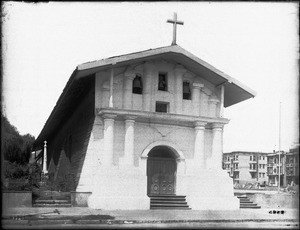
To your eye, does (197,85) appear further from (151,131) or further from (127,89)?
(127,89)

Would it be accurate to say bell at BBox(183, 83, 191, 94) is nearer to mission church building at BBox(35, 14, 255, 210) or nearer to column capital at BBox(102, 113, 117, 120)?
mission church building at BBox(35, 14, 255, 210)

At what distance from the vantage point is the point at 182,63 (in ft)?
77.2

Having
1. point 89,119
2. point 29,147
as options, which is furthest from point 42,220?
point 29,147

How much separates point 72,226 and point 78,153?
11575 millimetres

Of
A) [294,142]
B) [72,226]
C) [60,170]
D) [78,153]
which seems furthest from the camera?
[60,170]

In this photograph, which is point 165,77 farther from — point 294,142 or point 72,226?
point 294,142

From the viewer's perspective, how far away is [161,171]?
76.4ft

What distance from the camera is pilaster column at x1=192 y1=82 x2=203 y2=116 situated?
23.5 meters

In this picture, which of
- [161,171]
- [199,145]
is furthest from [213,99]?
[161,171]

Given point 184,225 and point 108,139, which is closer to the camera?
point 184,225

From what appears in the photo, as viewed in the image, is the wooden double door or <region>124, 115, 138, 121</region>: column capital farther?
the wooden double door

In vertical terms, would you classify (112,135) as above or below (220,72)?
below

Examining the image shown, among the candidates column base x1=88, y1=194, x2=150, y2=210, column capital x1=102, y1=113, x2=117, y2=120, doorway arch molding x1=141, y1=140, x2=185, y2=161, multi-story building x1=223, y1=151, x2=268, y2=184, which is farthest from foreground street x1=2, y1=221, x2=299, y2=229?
multi-story building x1=223, y1=151, x2=268, y2=184

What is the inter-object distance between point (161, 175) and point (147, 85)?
16.4 feet
